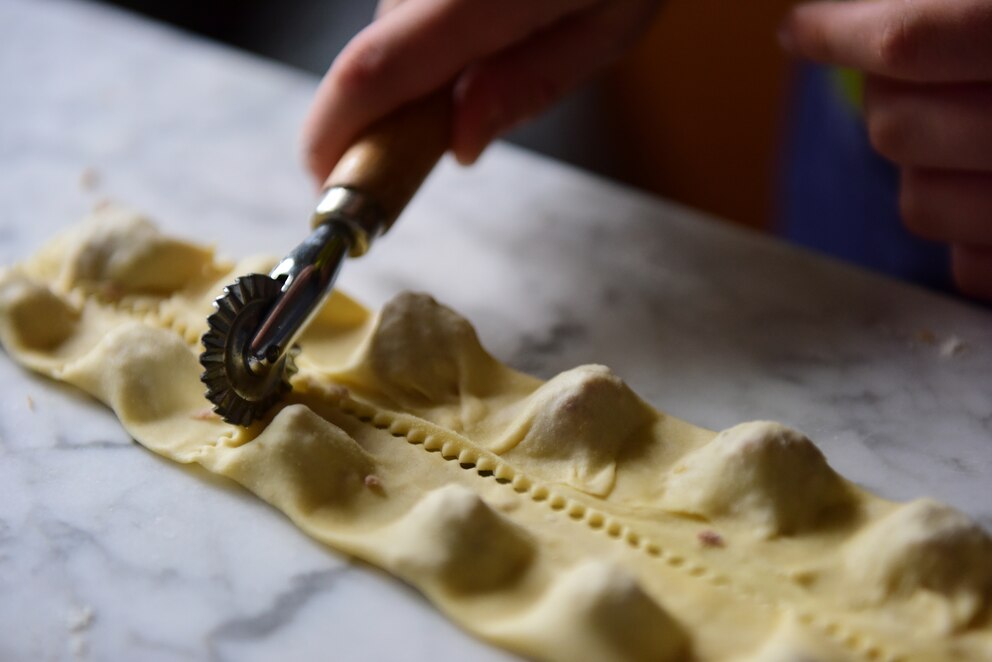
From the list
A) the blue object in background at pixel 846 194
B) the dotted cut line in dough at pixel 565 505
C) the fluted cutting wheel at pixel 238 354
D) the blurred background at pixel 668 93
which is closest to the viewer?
the dotted cut line in dough at pixel 565 505

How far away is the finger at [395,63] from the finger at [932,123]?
405 mm

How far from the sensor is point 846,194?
168 cm

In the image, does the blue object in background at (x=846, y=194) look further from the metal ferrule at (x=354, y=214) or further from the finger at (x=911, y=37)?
the metal ferrule at (x=354, y=214)

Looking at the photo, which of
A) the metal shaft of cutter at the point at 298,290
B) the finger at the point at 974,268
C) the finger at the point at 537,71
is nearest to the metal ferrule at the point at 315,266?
the metal shaft of cutter at the point at 298,290

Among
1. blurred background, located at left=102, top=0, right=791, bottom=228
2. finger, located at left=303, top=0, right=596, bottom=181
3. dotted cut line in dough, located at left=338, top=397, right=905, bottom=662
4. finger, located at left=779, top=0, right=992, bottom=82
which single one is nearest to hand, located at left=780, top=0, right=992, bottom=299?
finger, located at left=779, top=0, right=992, bottom=82

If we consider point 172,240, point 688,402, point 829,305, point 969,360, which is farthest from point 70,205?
point 969,360

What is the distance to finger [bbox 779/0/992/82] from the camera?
39.4 inches

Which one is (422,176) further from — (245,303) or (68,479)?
(68,479)

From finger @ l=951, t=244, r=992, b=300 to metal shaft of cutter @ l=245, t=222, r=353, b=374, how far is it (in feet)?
2.29

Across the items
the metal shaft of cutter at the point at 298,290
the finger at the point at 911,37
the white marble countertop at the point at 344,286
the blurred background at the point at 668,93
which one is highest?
the finger at the point at 911,37

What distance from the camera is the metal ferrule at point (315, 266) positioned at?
0.91m

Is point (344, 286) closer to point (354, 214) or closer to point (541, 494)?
point (354, 214)

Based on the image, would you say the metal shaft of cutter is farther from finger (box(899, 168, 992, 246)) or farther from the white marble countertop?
finger (box(899, 168, 992, 246))

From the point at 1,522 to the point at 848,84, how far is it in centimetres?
130
